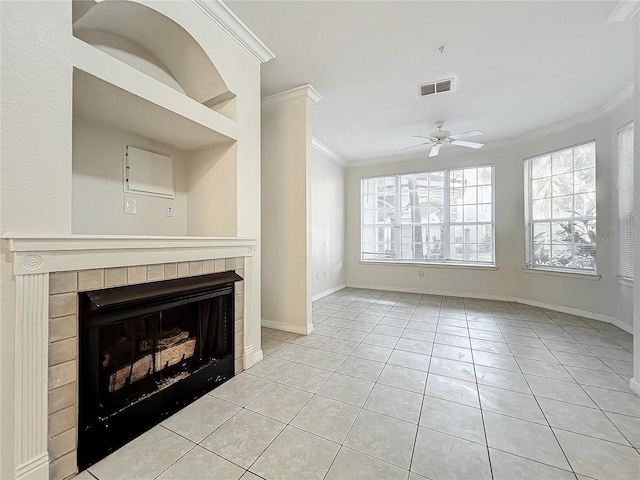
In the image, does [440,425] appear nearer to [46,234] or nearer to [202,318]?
[202,318]

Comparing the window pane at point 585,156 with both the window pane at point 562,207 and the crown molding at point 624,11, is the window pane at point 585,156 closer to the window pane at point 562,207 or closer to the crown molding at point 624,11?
the window pane at point 562,207

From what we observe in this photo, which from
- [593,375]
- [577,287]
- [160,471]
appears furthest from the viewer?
[577,287]

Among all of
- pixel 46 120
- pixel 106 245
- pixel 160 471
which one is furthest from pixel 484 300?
pixel 46 120

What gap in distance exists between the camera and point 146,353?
1663 mm

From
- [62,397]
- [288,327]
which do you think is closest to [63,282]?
[62,397]

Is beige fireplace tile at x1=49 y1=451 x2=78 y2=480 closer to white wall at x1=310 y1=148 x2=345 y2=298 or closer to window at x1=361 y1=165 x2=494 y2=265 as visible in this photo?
white wall at x1=310 y1=148 x2=345 y2=298

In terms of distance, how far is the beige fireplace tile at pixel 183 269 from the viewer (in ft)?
5.72

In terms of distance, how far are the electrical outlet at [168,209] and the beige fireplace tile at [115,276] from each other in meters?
0.95

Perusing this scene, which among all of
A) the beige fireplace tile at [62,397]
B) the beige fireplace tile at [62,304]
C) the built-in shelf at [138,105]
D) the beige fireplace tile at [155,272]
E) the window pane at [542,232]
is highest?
the built-in shelf at [138,105]

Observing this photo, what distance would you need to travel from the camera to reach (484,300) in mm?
4707

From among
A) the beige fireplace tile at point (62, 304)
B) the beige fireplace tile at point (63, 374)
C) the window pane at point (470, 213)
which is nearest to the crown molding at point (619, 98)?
the window pane at point (470, 213)

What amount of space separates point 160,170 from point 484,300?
209 inches

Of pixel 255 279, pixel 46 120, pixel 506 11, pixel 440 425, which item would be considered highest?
pixel 506 11

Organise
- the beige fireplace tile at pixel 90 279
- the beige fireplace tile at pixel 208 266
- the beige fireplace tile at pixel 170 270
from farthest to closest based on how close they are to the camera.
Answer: the beige fireplace tile at pixel 208 266, the beige fireplace tile at pixel 170 270, the beige fireplace tile at pixel 90 279
